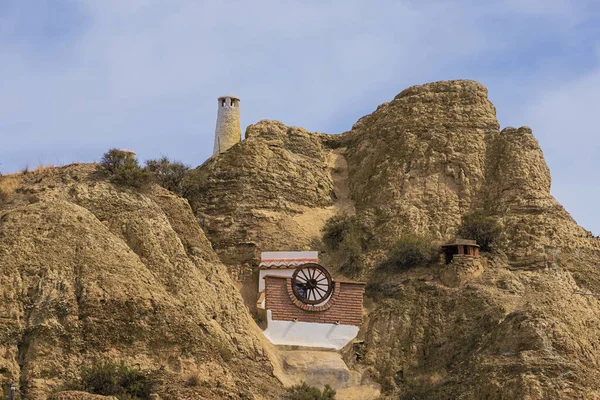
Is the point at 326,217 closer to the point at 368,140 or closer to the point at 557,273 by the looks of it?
the point at 368,140

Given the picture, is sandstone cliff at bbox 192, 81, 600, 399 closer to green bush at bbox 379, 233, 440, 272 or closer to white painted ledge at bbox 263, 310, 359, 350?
green bush at bbox 379, 233, 440, 272

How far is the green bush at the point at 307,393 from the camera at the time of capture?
36.9 m

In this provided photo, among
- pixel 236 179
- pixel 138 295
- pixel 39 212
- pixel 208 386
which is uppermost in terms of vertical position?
pixel 236 179

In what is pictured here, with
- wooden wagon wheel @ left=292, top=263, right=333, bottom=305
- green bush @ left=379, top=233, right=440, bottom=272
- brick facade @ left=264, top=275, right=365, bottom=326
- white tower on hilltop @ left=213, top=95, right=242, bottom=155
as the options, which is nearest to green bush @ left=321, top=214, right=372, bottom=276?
green bush @ left=379, top=233, right=440, bottom=272

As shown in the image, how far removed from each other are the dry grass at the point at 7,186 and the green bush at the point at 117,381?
8160 mm

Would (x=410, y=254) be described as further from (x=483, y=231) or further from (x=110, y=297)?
(x=110, y=297)

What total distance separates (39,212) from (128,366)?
6.05 meters

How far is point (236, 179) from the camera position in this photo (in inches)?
1806

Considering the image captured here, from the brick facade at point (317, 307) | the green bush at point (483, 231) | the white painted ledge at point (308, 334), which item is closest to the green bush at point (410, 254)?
the green bush at point (483, 231)

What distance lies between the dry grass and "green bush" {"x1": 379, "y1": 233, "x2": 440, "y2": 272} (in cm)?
1292

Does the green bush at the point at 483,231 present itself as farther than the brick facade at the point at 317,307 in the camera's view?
Yes

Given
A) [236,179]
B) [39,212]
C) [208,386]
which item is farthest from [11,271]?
[236,179]

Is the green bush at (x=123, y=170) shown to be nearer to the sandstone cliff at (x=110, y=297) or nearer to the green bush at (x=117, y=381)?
the sandstone cliff at (x=110, y=297)

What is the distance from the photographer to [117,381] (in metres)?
32.9
